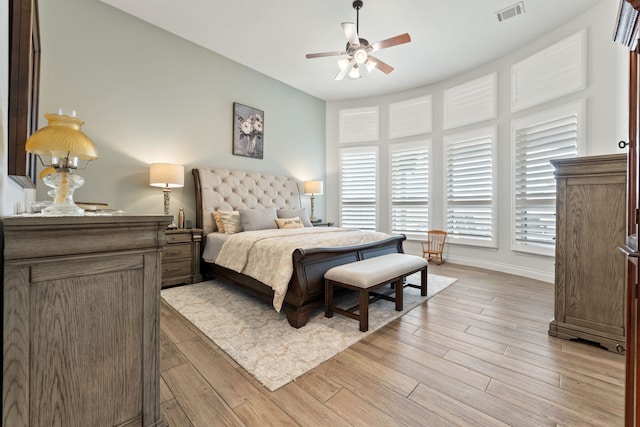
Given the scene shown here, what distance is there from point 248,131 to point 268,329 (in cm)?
347

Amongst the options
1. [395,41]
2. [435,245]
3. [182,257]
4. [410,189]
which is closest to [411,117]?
[410,189]

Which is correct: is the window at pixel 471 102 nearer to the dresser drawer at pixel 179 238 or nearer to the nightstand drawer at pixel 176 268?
the dresser drawer at pixel 179 238

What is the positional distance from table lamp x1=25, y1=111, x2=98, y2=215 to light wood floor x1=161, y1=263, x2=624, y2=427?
111 centimetres

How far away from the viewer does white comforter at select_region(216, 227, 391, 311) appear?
7.51ft

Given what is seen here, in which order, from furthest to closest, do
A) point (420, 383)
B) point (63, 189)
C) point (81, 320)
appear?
1. point (420, 383)
2. point (63, 189)
3. point (81, 320)

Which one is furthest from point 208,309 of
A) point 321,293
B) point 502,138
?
point 502,138

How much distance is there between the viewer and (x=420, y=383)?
157cm

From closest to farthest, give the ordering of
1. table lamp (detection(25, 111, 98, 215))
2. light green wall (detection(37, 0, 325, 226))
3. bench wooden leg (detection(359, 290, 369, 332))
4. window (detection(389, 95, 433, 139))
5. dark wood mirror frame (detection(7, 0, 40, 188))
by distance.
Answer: table lamp (detection(25, 111, 98, 215)) → dark wood mirror frame (detection(7, 0, 40, 188)) → bench wooden leg (detection(359, 290, 369, 332)) → light green wall (detection(37, 0, 325, 226)) → window (detection(389, 95, 433, 139))

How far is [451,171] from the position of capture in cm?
490

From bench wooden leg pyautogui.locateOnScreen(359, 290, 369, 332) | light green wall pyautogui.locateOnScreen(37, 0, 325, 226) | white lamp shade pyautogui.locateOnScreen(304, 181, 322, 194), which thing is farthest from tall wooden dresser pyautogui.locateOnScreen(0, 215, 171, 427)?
white lamp shade pyautogui.locateOnScreen(304, 181, 322, 194)

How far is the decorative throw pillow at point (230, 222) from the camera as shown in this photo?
3.74 m

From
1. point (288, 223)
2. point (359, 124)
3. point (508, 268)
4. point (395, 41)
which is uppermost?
point (359, 124)

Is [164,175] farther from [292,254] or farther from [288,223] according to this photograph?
[292,254]

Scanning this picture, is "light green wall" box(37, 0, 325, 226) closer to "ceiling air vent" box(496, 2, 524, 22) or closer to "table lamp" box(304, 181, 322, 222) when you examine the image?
"table lamp" box(304, 181, 322, 222)
